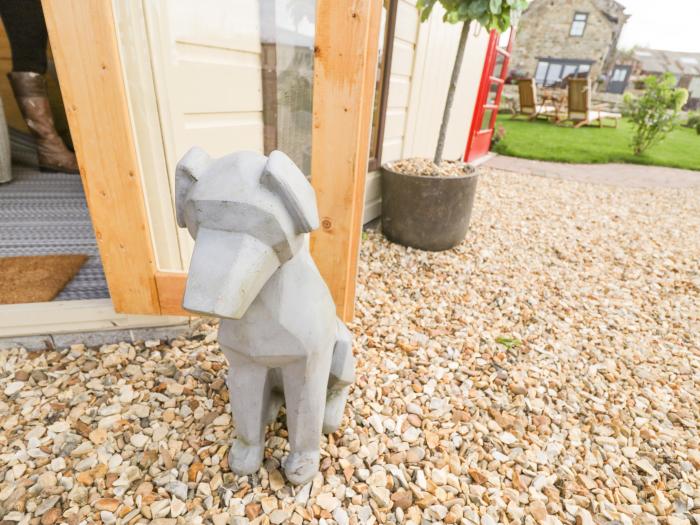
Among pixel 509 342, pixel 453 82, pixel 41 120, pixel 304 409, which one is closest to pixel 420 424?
pixel 304 409

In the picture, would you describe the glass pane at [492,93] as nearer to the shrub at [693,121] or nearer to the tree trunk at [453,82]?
the tree trunk at [453,82]

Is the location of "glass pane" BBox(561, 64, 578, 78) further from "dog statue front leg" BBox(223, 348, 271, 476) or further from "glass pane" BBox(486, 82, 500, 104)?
"dog statue front leg" BBox(223, 348, 271, 476)

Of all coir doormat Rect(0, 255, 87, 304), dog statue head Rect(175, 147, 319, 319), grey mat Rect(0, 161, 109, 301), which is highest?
dog statue head Rect(175, 147, 319, 319)

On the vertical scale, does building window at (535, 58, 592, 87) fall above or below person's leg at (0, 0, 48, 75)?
above

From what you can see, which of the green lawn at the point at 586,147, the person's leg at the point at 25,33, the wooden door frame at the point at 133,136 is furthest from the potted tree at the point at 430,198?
the green lawn at the point at 586,147

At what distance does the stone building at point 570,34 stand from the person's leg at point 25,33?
28380 mm

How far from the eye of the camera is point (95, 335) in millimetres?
1994

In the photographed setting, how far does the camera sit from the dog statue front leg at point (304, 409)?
114 cm

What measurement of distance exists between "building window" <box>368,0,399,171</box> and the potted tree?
20 centimetres

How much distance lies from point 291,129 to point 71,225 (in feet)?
6.28

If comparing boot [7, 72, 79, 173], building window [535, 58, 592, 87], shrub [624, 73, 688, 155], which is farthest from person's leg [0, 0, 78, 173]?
building window [535, 58, 592, 87]

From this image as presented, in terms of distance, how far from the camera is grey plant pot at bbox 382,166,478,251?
3.25 metres

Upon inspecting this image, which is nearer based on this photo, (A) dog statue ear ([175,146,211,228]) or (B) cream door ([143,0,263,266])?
(A) dog statue ear ([175,146,211,228])

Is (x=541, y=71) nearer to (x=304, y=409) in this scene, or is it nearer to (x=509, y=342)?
(x=509, y=342)
